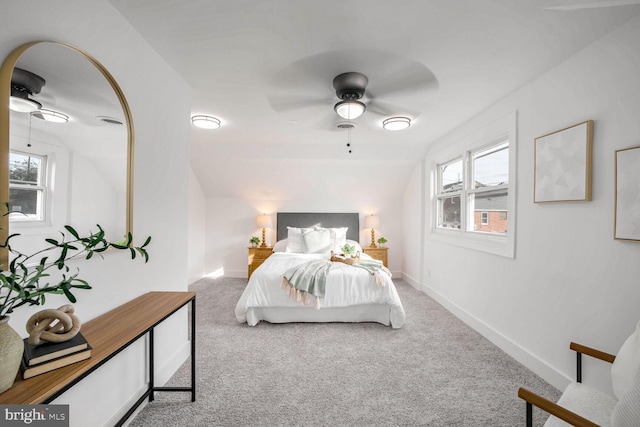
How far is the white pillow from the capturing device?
5184 mm

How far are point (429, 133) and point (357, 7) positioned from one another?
2.74 m

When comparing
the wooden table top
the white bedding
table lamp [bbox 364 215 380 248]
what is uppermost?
table lamp [bbox 364 215 380 248]

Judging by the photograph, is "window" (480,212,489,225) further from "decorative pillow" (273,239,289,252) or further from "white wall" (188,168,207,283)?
"white wall" (188,168,207,283)

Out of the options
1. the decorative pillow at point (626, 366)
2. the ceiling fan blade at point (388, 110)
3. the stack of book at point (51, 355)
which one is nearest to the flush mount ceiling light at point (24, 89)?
the stack of book at point (51, 355)

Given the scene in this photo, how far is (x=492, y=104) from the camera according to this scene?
287 cm

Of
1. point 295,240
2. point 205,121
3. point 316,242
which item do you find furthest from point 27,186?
point 295,240

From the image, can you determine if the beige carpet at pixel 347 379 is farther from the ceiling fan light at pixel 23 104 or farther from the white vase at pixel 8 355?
the ceiling fan light at pixel 23 104

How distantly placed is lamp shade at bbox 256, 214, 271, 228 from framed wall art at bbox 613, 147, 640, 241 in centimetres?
478

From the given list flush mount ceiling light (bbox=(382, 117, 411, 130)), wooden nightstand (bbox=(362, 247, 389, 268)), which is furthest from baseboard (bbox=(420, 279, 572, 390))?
flush mount ceiling light (bbox=(382, 117, 411, 130))

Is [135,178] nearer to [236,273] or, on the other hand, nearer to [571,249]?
[571,249]

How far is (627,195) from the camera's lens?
5.42 ft

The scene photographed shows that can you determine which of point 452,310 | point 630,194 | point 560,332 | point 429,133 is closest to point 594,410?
point 560,332

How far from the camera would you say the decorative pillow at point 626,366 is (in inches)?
47.0

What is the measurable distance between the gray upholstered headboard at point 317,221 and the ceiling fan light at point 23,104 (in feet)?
14.9
